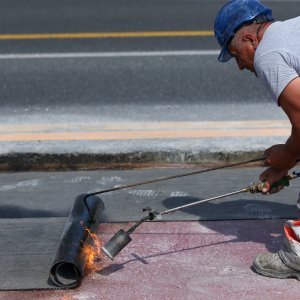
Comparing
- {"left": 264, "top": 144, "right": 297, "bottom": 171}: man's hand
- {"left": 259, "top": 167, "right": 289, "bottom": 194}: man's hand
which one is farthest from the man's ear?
{"left": 259, "top": 167, "right": 289, "bottom": 194}: man's hand

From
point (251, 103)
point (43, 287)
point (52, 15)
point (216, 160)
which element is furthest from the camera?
point (52, 15)

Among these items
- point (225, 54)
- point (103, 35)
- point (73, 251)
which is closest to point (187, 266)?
point (73, 251)

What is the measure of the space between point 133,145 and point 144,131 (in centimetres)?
39

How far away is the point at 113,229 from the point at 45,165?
1.26 meters

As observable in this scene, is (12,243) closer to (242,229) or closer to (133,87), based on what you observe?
(242,229)

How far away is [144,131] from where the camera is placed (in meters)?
6.36

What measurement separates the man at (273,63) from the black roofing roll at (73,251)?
0.83 meters

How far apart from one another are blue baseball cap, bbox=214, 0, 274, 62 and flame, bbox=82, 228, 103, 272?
1187 millimetres

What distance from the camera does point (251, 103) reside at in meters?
7.18

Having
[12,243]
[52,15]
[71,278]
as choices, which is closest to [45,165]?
[12,243]

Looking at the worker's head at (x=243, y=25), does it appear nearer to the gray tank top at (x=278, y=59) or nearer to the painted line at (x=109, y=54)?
the gray tank top at (x=278, y=59)

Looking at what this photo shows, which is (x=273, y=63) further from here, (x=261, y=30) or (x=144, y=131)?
(x=144, y=131)

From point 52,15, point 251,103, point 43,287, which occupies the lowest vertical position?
point 52,15

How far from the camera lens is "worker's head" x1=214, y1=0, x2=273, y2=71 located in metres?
3.98
